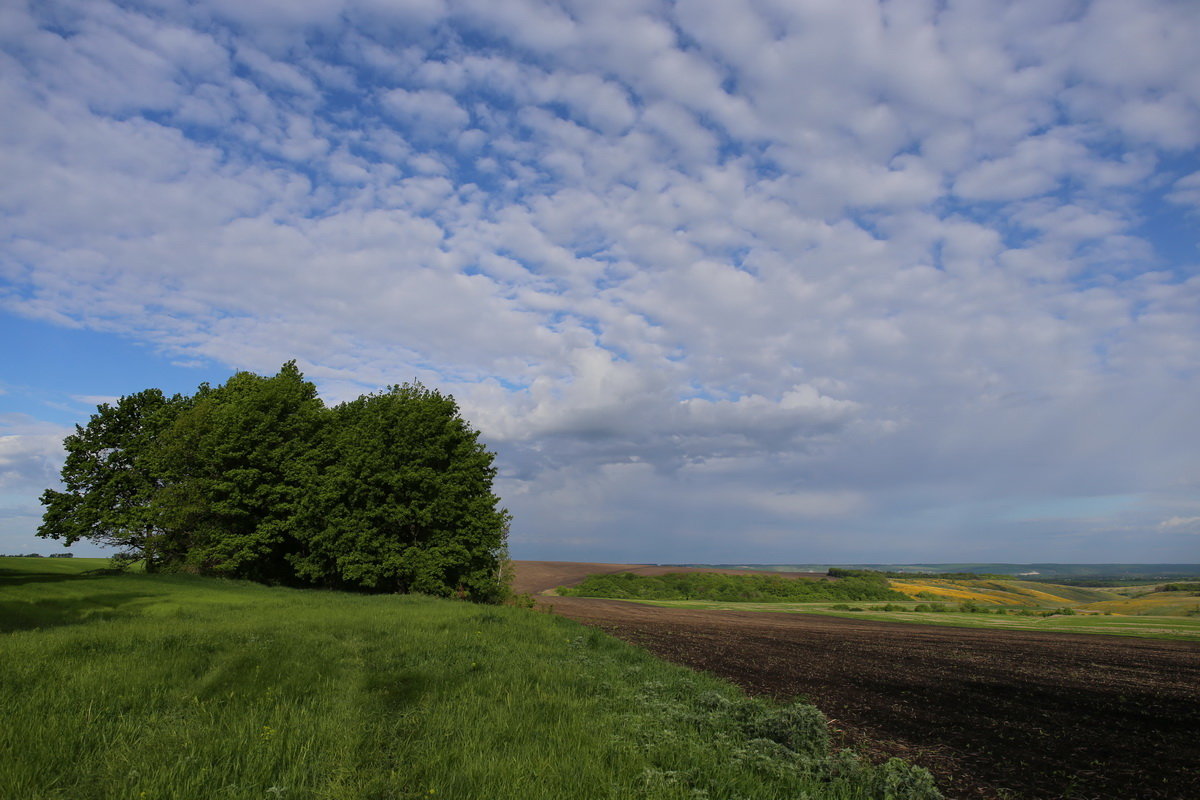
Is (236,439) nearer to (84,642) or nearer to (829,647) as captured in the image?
(84,642)

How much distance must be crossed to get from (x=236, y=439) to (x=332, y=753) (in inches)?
1774

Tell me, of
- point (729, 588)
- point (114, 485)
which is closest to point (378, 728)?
point (114, 485)

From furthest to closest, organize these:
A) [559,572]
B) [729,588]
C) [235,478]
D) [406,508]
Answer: [559,572], [729,588], [235,478], [406,508]

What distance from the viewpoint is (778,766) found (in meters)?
7.26

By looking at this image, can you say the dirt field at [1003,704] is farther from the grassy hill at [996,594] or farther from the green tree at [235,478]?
the grassy hill at [996,594]

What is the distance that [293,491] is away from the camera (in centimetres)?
4362

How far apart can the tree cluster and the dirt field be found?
626 inches

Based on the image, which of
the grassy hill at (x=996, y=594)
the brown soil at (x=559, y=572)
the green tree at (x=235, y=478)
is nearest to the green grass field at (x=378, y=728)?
the green tree at (x=235, y=478)

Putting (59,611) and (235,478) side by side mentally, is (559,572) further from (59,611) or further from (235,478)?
(59,611)

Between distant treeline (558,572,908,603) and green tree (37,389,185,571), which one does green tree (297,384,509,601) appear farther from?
distant treeline (558,572,908,603)

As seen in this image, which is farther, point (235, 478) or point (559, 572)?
point (559, 572)

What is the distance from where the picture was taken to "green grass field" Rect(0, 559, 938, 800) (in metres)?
5.88

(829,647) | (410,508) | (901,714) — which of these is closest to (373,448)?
(410,508)

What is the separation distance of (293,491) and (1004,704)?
146 feet
